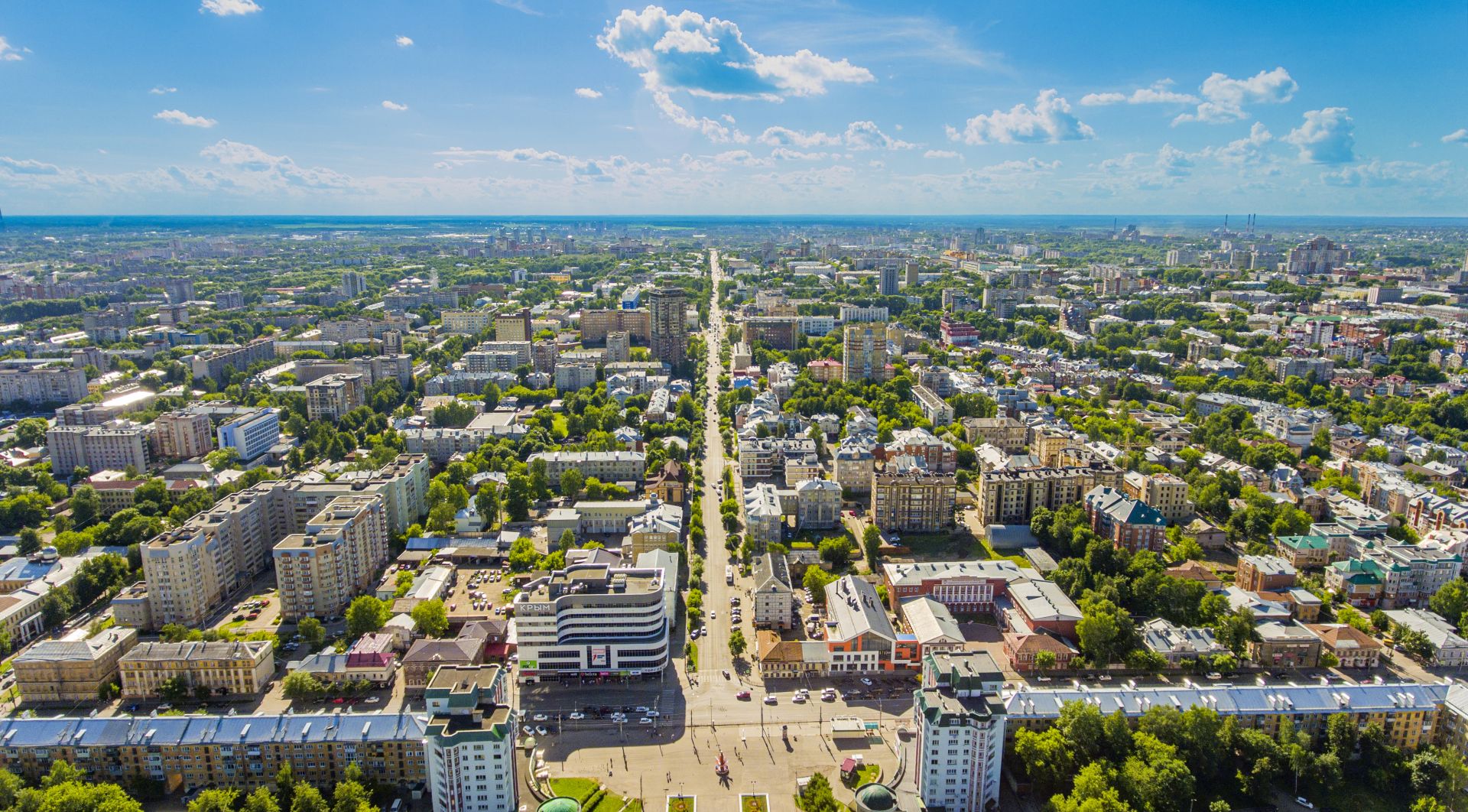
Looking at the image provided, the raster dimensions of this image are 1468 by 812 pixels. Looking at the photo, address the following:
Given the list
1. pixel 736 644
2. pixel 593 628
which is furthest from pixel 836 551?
pixel 593 628

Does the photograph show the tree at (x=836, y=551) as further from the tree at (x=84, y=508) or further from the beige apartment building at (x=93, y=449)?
the beige apartment building at (x=93, y=449)

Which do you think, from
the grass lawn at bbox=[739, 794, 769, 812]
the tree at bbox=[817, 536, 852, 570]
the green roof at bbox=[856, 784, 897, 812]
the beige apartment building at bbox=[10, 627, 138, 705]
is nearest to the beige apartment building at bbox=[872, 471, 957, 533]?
the tree at bbox=[817, 536, 852, 570]

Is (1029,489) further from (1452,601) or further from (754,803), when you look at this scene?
(754,803)

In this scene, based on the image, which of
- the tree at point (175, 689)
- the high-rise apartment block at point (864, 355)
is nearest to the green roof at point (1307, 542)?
the high-rise apartment block at point (864, 355)

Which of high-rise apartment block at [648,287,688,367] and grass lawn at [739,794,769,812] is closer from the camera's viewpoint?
grass lawn at [739,794,769,812]

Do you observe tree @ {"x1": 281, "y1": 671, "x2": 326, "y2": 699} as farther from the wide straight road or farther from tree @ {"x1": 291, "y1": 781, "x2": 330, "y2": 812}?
the wide straight road

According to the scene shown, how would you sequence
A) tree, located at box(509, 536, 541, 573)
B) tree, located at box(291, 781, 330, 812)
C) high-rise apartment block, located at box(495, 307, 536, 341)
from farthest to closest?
1. high-rise apartment block, located at box(495, 307, 536, 341)
2. tree, located at box(509, 536, 541, 573)
3. tree, located at box(291, 781, 330, 812)
